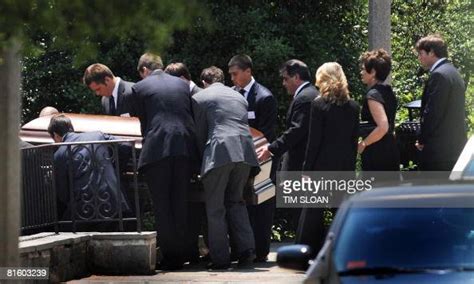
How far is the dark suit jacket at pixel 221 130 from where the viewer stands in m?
12.7

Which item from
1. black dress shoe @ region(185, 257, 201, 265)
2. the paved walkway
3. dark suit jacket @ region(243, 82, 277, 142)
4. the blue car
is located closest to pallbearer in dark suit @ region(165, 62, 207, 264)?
black dress shoe @ region(185, 257, 201, 265)

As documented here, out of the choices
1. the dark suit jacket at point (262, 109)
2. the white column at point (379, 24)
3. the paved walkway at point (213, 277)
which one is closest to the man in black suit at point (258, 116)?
the dark suit jacket at point (262, 109)

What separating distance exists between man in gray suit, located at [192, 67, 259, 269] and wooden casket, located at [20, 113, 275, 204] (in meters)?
0.35

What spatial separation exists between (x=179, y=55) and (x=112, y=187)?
5.82m

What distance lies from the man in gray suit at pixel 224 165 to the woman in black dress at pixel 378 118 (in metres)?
1.14

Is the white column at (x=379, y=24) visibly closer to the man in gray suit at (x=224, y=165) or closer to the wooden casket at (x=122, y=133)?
the wooden casket at (x=122, y=133)

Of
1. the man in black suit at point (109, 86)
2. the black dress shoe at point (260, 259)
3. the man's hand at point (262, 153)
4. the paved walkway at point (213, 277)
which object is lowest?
the paved walkway at point (213, 277)

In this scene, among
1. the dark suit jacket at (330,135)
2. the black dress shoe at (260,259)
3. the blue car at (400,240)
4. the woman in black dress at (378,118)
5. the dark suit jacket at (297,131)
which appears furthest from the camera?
the black dress shoe at (260,259)

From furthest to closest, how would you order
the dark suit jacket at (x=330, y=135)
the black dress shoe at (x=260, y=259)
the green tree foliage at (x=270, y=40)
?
the green tree foliage at (x=270, y=40)
the black dress shoe at (x=260, y=259)
the dark suit jacket at (x=330, y=135)

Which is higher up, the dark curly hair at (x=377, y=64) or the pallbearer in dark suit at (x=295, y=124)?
the dark curly hair at (x=377, y=64)

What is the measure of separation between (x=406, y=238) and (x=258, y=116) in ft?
21.5

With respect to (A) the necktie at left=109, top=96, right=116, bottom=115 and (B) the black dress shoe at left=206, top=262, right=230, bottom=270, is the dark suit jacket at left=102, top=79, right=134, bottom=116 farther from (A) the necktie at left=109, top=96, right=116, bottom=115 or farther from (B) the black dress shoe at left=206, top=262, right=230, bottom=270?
(B) the black dress shoe at left=206, top=262, right=230, bottom=270

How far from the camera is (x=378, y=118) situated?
493 inches

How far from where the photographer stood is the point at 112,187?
1270 cm
